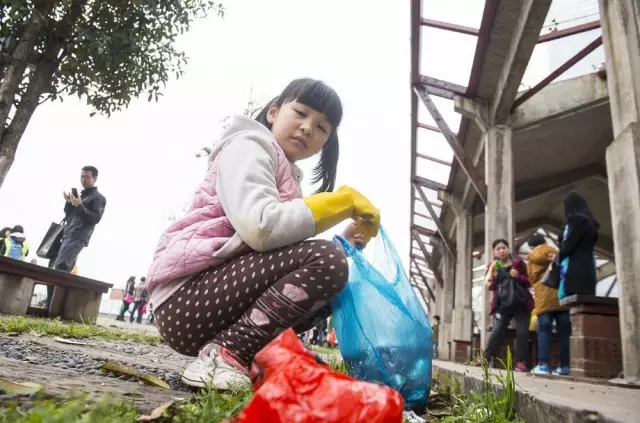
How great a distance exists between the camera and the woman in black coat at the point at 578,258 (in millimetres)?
4098

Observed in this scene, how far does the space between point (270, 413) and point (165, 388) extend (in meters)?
0.77

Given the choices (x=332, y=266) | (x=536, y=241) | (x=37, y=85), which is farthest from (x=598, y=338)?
(x=37, y=85)

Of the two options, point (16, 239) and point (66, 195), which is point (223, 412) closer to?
point (66, 195)

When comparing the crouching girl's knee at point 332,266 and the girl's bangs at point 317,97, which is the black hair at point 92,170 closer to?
the girl's bangs at point 317,97

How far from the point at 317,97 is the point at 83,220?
4585mm

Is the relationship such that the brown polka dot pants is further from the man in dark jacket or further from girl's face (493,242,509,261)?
the man in dark jacket

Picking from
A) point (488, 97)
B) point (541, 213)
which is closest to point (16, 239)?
point (488, 97)

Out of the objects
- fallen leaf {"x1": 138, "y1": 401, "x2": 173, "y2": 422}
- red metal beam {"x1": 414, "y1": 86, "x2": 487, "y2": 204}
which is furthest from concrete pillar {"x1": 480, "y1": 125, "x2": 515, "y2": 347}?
fallen leaf {"x1": 138, "y1": 401, "x2": 173, "y2": 422}

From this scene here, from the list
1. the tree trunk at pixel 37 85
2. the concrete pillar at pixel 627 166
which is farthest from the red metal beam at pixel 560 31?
the tree trunk at pixel 37 85

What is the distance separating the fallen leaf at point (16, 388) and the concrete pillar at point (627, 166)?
8.45ft

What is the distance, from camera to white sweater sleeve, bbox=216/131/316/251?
4.62 ft

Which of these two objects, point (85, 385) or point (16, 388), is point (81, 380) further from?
point (16, 388)

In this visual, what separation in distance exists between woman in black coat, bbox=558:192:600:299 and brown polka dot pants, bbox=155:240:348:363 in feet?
10.9

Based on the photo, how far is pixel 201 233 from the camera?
157 cm
